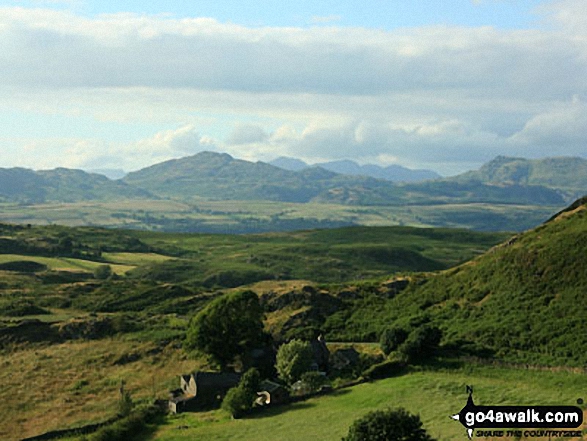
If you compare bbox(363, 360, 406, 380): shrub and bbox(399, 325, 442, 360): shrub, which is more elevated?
bbox(399, 325, 442, 360): shrub

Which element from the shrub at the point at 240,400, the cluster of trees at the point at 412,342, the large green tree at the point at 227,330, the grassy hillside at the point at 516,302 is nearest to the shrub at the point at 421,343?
the cluster of trees at the point at 412,342

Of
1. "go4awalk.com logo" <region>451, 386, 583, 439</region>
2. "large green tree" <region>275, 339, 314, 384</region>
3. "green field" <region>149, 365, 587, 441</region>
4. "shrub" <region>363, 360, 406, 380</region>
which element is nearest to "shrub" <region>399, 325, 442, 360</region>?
"shrub" <region>363, 360, 406, 380</region>

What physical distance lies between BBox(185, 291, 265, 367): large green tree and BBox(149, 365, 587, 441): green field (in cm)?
1537

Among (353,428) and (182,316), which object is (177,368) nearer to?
(182,316)

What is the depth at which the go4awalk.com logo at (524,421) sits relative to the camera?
39.6 metres

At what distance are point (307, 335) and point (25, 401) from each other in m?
37.4

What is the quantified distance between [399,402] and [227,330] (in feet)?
103

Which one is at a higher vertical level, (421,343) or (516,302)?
(516,302)

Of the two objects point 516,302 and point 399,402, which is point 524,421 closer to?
point 399,402

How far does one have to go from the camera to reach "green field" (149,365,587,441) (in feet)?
171

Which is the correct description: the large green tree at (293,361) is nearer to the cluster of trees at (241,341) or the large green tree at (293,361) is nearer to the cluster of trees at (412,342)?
the cluster of trees at (241,341)

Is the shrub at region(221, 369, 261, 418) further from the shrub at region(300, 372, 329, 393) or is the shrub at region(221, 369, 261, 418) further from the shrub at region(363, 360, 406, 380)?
the shrub at region(363, 360, 406, 380)

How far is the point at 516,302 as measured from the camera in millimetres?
80250

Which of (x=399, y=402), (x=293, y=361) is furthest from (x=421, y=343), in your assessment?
(x=293, y=361)
